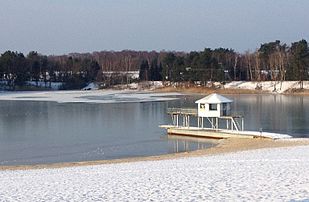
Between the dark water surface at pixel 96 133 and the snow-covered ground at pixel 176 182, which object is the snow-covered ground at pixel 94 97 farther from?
the snow-covered ground at pixel 176 182

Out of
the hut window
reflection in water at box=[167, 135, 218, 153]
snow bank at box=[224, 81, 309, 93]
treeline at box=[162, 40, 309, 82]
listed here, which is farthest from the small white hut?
treeline at box=[162, 40, 309, 82]

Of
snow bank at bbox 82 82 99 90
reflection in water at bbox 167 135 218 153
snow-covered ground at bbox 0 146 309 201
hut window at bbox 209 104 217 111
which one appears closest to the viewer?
snow-covered ground at bbox 0 146 309 201

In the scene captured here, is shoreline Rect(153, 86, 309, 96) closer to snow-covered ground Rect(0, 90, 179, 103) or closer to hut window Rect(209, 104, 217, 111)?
snow-covered ground Rect(0, 90, 179, 103)

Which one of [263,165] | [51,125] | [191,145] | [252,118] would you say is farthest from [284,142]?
[51,125]

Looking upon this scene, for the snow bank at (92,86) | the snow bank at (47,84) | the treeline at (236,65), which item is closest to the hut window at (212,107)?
the treeline at (236,65)

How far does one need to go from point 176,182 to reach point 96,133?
851 inches

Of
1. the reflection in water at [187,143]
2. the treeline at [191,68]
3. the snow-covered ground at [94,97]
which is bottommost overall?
the reflection in water at [187,143]

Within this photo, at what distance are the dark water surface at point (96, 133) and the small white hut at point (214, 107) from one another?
200 cm

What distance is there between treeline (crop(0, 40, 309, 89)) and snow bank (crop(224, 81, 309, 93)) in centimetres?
150

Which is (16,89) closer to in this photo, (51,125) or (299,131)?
(51,125)

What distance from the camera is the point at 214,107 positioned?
3688 centimetres

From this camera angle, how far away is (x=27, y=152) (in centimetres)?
2738

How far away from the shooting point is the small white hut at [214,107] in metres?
36.4

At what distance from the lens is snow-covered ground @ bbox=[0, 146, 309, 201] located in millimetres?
11688
